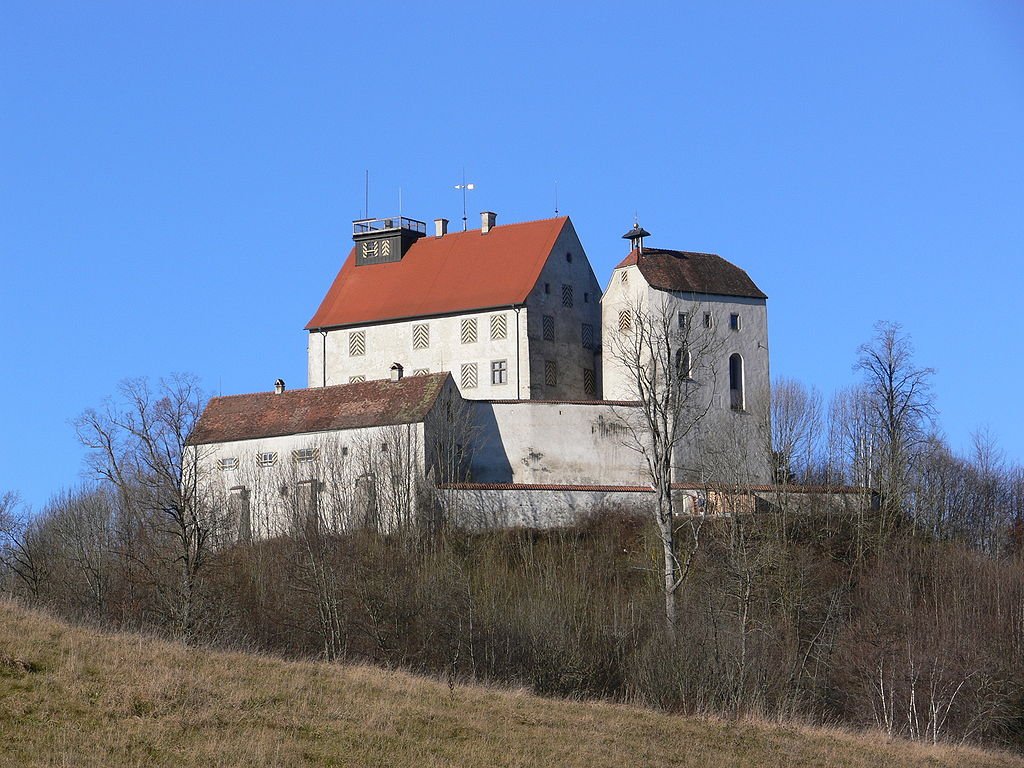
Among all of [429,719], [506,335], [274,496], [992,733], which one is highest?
[506,335]

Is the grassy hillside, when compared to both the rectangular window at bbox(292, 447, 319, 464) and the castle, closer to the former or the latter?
the castle

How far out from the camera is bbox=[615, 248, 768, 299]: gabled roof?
59594 millimetres

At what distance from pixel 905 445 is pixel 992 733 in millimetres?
19746

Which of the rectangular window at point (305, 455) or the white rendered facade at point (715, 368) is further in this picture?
the white rendered facade at point (715, 368)

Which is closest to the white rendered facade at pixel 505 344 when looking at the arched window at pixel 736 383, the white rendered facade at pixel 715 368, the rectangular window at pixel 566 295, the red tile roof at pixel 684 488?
the rectangular window at pixel 566 295

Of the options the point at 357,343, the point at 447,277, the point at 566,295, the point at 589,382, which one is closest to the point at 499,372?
the point at 589,382

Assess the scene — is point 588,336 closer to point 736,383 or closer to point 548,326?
point 548,326

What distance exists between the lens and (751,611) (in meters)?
44.3

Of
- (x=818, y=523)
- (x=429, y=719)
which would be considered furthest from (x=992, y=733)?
(x=429, y=719)

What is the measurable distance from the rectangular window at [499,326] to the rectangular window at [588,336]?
11.4 ft

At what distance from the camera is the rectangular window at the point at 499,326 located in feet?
200

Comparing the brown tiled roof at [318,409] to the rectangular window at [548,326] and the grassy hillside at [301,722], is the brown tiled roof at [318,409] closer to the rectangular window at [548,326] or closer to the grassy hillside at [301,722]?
the rectangular window at [548,326]

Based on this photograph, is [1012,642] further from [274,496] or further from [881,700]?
[274,496]

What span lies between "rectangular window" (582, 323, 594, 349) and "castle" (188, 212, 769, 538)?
A: 0.09 meters
